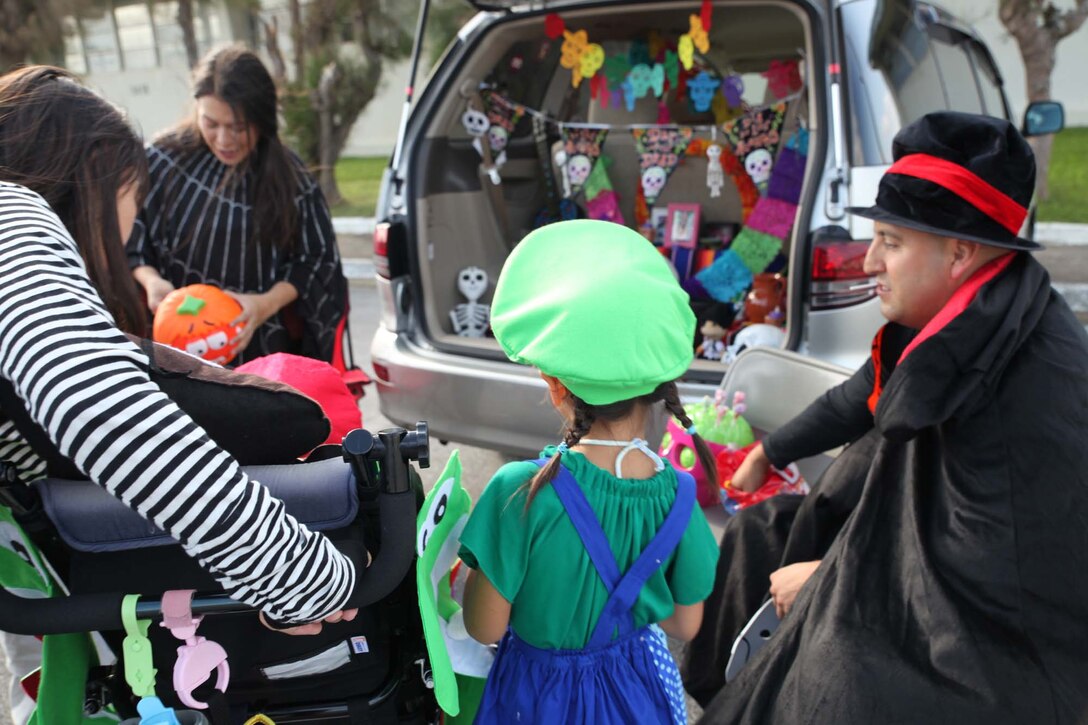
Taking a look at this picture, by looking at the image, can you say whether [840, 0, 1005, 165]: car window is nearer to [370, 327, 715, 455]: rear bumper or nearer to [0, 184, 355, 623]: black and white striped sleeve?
[370, 327, 715, 455]: rear bumper

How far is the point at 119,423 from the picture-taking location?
0.99 m

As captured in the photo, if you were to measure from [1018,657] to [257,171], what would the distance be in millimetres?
2448

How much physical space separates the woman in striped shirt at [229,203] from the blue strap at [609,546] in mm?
1628

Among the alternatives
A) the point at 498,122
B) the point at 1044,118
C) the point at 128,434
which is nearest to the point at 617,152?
the point at 498,122

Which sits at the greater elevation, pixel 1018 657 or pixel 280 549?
pixel 280 549

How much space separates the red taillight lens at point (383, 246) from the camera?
342 centimetres

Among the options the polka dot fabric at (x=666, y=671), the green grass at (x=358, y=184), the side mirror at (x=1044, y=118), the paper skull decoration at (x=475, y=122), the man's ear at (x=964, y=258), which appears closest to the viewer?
the polka dot fabric at (x=666, y=671)

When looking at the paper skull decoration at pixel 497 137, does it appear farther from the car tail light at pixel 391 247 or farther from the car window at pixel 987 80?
the car window at pixel 987 80

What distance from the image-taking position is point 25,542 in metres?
1.27

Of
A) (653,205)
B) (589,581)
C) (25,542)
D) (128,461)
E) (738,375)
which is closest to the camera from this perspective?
(128,461)

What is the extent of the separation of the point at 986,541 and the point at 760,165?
3.05 meters

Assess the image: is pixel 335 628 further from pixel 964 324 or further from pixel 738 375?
pixel 738 375

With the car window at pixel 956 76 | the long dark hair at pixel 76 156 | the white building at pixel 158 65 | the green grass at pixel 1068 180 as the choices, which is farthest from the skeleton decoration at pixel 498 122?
the white building at pixel 158 65

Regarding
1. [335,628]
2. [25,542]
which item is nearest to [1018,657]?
[335,628]
